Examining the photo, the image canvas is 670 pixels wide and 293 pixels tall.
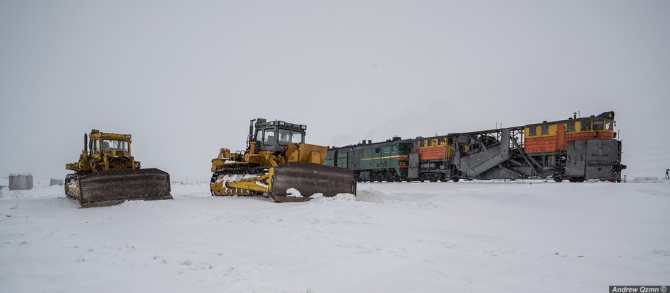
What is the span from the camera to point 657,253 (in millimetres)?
4207

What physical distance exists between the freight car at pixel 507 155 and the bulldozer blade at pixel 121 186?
17.9 meters

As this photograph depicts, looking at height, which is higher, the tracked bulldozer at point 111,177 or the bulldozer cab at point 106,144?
the bulldozer cab at point 106,144

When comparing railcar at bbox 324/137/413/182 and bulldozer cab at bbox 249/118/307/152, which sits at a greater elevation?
bulldozer cab at bbox 249/118/307/152

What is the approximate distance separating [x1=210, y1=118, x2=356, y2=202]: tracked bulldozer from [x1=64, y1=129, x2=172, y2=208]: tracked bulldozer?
2844mm

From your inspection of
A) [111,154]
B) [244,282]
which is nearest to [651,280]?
[244,282]

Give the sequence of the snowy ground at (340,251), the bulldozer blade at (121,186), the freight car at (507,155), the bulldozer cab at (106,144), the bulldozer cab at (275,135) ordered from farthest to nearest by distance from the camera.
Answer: the freight car at (507,155), the bulldozer cab at (106,144), the bulldozer cab at (275,135), the bulldozer blade at (121,186), the snowy ground at (340,251)

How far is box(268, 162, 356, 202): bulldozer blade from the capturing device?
1130cm

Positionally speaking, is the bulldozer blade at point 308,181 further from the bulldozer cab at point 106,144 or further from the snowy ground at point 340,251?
the bulldozer cab at point 106,144

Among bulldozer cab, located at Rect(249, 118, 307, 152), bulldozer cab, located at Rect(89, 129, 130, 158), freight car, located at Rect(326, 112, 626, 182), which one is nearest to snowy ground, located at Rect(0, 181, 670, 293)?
bulldozer cab, located at Rect(249, 118, 307, 152)

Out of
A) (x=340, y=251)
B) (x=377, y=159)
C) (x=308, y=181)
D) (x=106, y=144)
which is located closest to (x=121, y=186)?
(x=106, y=144)

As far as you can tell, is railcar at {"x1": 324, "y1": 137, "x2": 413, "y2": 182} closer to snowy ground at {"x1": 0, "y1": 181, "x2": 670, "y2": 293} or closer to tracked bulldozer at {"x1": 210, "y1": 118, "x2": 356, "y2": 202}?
tracked bulldozer at {"x1": 210, "y1": 118, "x2": 356, "y2": 202}

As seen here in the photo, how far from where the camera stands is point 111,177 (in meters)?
11.6

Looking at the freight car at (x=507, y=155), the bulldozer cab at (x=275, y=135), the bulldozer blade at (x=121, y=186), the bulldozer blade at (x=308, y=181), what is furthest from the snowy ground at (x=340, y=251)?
the freight car at (x=507, y=155)

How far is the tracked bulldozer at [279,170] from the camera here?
1151 centimetres
